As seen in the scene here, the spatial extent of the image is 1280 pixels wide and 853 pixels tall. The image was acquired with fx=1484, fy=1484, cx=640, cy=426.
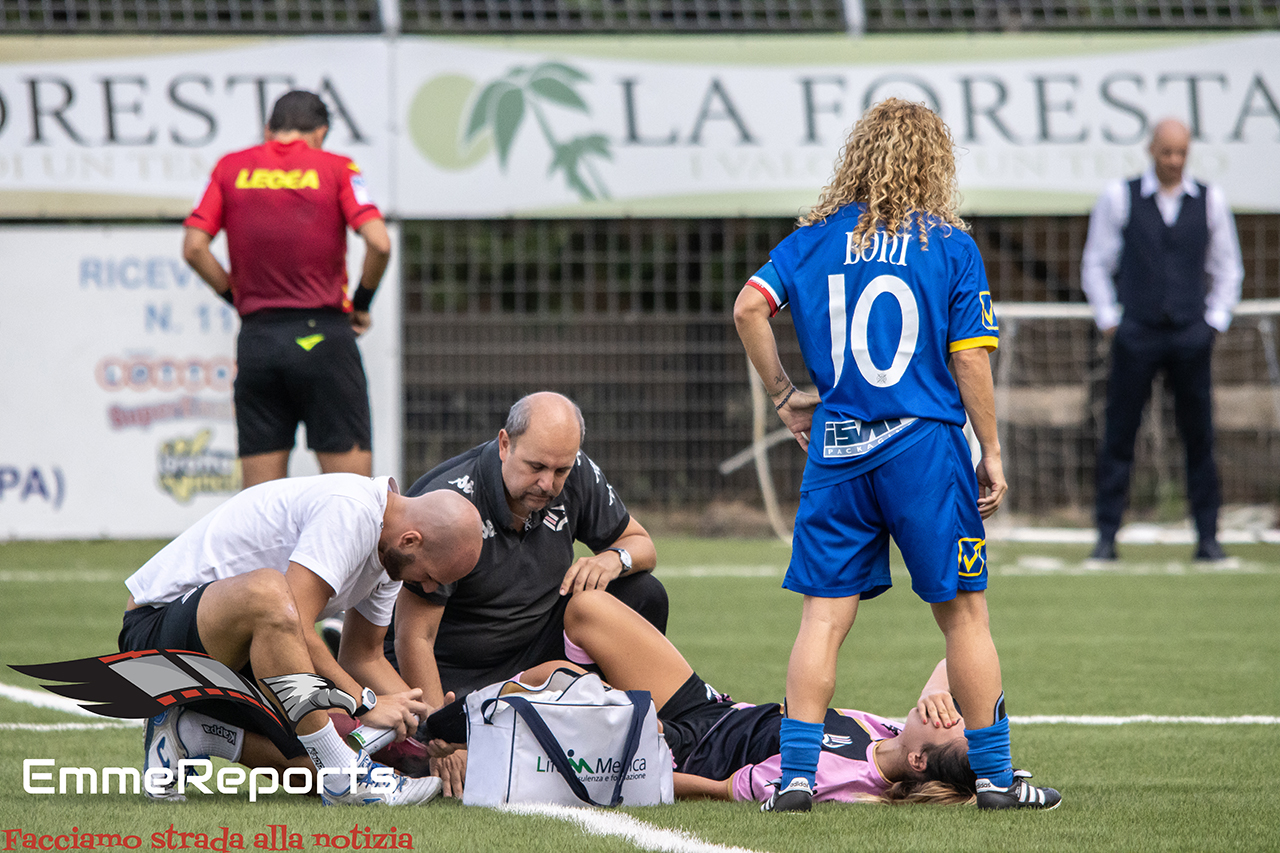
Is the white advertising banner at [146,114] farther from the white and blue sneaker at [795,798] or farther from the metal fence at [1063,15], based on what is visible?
the white and blue sneaker at [795,798]

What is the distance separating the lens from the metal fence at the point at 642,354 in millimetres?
10938

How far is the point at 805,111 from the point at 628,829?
26.1ft

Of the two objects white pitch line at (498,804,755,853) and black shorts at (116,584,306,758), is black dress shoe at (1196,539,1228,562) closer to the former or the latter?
white pitch line at (498,804,755,853)

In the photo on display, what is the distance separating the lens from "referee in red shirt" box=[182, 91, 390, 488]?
6496 mm

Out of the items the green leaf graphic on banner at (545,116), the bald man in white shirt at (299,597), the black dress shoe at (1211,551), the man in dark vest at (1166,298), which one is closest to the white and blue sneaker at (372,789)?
the bald man in white shirt at (299,597)

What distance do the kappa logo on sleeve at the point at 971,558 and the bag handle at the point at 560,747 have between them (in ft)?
2.80

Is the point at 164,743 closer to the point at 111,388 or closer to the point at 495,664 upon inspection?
the point at 495,664

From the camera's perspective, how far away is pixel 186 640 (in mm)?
3676

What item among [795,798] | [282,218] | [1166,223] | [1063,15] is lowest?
[795,798]

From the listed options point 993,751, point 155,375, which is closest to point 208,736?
point 993,751

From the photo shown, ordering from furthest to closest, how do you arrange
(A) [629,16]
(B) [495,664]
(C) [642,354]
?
1. (C) [642,354]
2. (A) [629,16]
3. (B) [495,664]

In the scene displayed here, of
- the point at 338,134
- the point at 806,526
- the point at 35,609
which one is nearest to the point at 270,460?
the point at 35,609

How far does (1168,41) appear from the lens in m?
10.6

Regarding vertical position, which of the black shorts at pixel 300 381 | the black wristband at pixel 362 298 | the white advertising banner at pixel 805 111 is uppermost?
the white advertising banner at pixel 805 111
